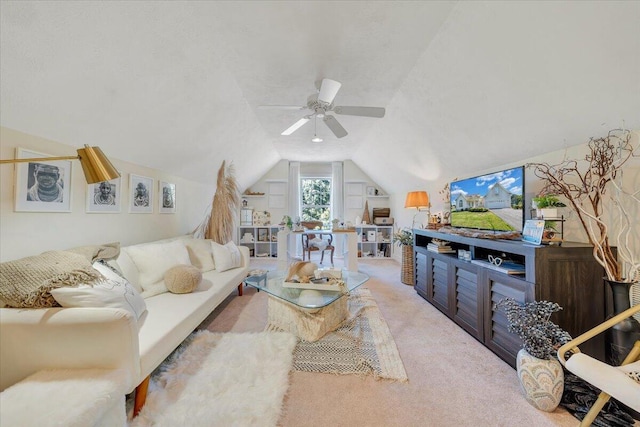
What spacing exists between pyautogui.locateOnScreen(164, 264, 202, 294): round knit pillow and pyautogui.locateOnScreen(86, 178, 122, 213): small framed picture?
883mm

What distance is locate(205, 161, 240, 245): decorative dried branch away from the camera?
3.74 meters

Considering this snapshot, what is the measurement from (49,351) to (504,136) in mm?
3546

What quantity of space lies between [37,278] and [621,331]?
326 cm

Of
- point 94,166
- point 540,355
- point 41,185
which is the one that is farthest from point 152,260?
point 540,355

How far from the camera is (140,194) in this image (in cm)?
287

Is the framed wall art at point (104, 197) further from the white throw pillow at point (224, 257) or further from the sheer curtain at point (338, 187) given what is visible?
the sheer curtain at point (338, 187)

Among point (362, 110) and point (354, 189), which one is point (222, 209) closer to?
point (362, 110)

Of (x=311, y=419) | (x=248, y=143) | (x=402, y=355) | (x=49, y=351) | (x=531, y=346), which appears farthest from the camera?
(x=248, y=143)

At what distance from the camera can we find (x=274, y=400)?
144cm

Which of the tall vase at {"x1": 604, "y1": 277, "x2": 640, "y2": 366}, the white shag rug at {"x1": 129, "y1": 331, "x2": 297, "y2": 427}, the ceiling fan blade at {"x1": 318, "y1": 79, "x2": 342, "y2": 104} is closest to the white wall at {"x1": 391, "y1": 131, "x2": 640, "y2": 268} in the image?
the tall vase at {"x1": 604, "y1": 277, "x2": 640, "y2": 366}

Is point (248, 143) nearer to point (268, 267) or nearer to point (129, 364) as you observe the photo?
point (268, 267)

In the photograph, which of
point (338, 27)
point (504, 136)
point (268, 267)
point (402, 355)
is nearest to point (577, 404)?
point (402, 355)

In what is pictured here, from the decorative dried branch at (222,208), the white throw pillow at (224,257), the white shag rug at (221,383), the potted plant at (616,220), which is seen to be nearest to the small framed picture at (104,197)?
the white throw pillow at (224,257)

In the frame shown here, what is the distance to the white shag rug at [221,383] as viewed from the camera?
1.32 meters
